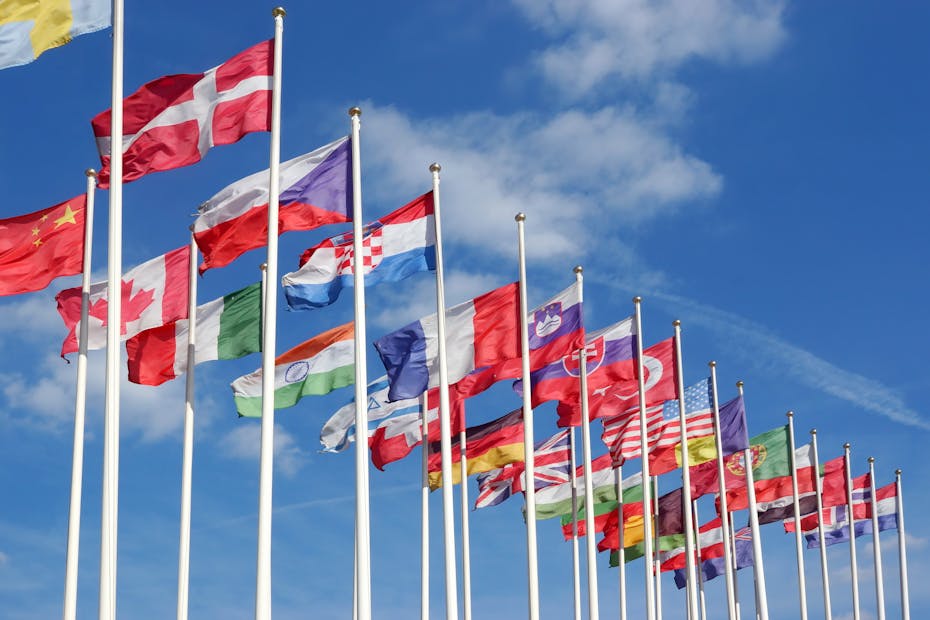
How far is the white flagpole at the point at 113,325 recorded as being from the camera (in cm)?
1944

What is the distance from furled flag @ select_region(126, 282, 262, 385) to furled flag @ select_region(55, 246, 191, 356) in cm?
123

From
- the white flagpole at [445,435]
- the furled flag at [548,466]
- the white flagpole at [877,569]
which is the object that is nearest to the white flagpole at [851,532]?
the white flagpole at [877,569]

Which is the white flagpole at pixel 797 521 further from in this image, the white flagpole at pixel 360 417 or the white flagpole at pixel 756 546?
the white flagpole at pixel 360 417

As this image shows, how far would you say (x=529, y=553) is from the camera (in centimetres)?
2605

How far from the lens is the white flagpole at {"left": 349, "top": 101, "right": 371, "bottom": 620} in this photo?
20203 millimetres

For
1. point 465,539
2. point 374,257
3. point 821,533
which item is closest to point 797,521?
point 821,533

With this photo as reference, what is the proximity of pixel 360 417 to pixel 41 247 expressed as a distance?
25.9ft

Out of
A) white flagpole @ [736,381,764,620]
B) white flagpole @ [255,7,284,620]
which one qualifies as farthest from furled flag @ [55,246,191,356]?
white flagpole @ [736,381,764,620]

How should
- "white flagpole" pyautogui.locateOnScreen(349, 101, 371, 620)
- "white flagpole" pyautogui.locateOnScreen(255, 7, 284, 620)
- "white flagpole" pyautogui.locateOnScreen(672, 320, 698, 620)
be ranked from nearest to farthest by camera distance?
"white flagpole" pyautogui.locateOnScreen(255, 7, 284, 620) → "white flagpole" pyautogui.locateOnScreen(349, 101, 371, 620) → "white flagpole" pyautogui.locateOnScreen(672, 320, 698, 620)

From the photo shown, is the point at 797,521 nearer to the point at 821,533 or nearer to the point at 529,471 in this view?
the point at 821,533

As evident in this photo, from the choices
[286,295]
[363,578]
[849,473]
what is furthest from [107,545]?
[849,473]

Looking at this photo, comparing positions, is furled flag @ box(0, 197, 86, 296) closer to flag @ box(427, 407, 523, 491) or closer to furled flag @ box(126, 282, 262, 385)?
Answer: furled flag @ box(126, 282, 262, 385)

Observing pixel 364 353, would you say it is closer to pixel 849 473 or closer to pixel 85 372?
pixel 85 372

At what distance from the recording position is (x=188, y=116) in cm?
2170
